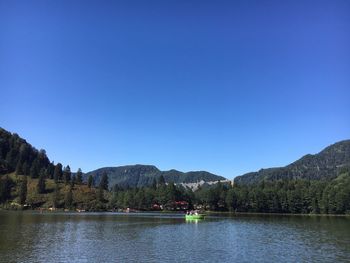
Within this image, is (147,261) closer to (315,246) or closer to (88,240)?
(88,240)

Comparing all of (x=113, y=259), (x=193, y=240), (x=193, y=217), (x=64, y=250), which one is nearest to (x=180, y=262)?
(x=113, y=259)

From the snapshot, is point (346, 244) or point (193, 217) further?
point (193, 217)

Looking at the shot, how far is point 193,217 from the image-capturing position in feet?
582

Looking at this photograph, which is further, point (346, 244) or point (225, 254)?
point (346, 244)

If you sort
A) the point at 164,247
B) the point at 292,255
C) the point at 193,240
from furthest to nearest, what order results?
the point at 193,240 < the point at 164,247 < the point at 292,255

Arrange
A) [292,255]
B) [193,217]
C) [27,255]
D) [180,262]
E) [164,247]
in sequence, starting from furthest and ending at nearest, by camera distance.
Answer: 1. [193,217]
2. [164,247]
3. [292,255]
4. [27,255]
5. [180,262]

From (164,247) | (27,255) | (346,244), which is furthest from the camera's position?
(346,244)

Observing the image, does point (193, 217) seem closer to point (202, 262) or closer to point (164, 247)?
point (164, 247)

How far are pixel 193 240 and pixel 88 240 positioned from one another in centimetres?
2025

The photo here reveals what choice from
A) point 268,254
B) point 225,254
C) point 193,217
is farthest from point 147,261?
point 193,217

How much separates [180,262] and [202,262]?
2.88 metres

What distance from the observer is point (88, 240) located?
7919cm

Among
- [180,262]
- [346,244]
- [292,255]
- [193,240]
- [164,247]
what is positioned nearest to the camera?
[180,262]

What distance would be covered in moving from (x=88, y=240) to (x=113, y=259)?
2465cm
